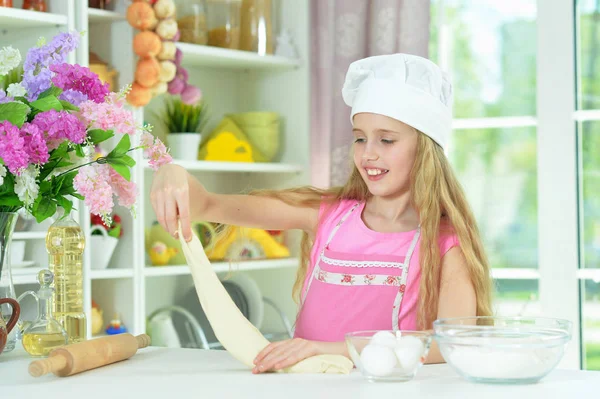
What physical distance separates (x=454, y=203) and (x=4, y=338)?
3.36ft

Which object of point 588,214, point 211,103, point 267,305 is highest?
point 211,103

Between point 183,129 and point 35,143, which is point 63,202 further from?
point 183,129

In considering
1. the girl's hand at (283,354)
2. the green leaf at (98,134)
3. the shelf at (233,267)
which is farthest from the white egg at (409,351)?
the shelf at (233,267)

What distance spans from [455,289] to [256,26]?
1.89 m

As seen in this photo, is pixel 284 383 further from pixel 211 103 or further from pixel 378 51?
pixel 211 103

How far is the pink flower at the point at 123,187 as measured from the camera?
1.70 meters

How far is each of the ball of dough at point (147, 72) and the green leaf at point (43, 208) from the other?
1.38 m

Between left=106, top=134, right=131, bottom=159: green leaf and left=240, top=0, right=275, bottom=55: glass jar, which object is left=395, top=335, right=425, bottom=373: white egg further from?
left=240, top=0, right=275, bottom=55: glass jar

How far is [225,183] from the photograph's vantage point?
3725mm

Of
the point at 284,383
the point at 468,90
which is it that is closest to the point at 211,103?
the point at 468,90

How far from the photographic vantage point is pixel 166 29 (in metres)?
3.03

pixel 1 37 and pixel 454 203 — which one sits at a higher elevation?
pixel 1 37

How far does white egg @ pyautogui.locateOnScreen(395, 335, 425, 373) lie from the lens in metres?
1.33

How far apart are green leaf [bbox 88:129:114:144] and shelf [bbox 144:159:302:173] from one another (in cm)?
146
